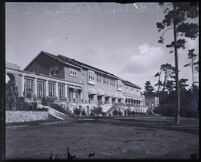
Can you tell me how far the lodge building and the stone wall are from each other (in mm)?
4785

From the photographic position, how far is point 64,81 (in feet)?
116

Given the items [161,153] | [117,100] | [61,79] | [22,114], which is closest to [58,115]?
[22,114]

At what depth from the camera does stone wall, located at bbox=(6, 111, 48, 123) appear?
20125mm

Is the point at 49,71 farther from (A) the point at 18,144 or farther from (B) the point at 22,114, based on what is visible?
(A) the point at 18,144

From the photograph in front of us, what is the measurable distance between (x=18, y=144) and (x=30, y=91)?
19.3 meters

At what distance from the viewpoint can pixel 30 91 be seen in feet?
96.4

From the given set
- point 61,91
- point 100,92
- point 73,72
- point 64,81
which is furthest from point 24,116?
point 100,92

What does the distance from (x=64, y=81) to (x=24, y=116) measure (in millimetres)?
14480

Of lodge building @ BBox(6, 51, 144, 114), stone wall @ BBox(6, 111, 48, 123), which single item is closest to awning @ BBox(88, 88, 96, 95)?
lodge building @ BBox(6, 51, 144, 114)

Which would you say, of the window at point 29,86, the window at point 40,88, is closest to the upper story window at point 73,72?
the window at point 40,88

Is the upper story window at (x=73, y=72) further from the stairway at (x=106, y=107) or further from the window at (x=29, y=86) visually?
the window at (x=29, y=86)

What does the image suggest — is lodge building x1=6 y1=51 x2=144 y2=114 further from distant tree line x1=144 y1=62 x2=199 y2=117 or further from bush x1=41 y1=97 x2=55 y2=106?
distant tree line x1=144 y1=62 x2=199 y2=117

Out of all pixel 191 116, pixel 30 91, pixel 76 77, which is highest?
pixel 76 77

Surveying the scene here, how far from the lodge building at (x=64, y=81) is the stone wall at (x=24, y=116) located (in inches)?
188
